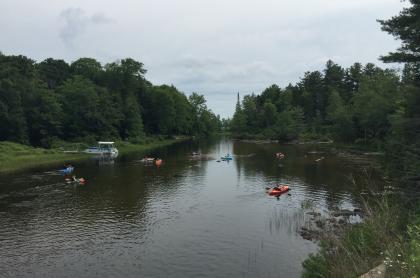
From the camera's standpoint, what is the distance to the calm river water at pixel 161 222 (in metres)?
28.2

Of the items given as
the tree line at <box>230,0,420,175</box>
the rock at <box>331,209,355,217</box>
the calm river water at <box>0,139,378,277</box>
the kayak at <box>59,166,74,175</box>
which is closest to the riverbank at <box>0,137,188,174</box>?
the calm river water at <box>0,139,378,277</box>

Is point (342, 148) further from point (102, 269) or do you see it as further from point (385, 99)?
point (102, 269)

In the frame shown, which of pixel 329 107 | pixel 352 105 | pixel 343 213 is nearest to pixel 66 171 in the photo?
pixel 343 213

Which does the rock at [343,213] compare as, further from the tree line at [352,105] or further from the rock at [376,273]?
the rock at [376,273]

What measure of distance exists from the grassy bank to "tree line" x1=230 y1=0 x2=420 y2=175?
9.03 meters

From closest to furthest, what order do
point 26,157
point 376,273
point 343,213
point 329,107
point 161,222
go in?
point 376,273 → point 161,222 → point 343,213 → point 26,157 → point 329,107

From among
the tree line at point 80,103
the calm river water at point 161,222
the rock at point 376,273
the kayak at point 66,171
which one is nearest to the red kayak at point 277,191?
the calm river water at point 161,222

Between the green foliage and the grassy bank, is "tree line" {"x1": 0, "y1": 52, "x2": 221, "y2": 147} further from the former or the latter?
the grassy bank

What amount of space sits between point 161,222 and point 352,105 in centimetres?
10032

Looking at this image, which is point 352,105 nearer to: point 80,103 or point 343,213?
point 80,103

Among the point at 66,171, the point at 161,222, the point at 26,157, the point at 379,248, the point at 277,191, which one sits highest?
the point at 26,157

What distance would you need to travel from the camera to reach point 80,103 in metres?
115

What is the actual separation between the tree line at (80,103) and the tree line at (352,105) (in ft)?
118

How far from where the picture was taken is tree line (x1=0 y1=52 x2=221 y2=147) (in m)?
96.1
